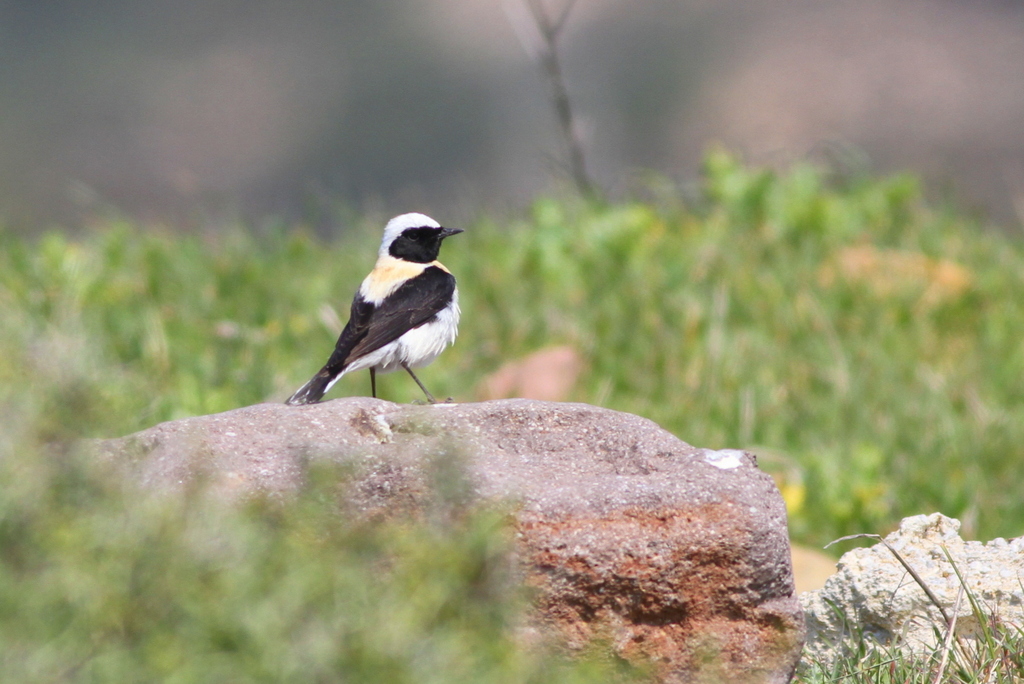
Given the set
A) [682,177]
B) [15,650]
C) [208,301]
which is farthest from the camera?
[682,177]

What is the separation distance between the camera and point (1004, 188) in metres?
10.6

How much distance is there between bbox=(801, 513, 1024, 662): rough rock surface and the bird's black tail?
1921mm

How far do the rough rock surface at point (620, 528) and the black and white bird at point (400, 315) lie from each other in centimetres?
135

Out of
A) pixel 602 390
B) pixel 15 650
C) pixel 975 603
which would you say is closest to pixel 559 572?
pixel 975 603

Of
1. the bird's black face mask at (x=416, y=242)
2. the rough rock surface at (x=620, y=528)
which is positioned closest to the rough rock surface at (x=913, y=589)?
the rough rock surface at (x=620, y=528)

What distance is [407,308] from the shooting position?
5.15m

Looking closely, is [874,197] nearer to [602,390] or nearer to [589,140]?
[589,140]

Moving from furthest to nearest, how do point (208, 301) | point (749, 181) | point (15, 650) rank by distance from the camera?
point (749, 181) < point (208, 301) < point (15, 650)

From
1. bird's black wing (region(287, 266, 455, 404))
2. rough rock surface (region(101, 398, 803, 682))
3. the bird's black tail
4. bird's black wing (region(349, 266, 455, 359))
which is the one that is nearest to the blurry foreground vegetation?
rough rock surface (region(101, 398, 803, 682))

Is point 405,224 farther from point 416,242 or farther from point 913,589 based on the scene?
point 913,589

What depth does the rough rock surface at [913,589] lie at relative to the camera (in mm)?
3572

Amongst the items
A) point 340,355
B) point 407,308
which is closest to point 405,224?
point 407,308

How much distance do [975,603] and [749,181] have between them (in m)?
6.40

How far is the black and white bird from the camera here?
16.4ft
